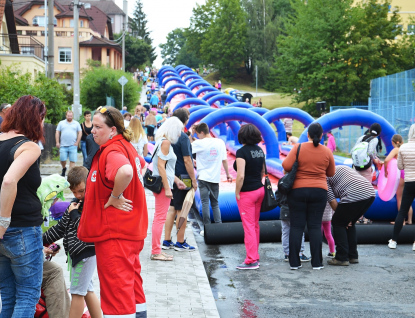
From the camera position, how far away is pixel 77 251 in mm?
4578

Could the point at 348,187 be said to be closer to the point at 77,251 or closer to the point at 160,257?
the point at 160,257

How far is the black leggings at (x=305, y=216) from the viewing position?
7.47 metres

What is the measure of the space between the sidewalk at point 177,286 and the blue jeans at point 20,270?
5.32 ft

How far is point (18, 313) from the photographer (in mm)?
4059

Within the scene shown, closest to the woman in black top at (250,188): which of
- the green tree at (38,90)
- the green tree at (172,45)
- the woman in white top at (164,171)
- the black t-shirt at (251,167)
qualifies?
the black t-shirt at (251,167)

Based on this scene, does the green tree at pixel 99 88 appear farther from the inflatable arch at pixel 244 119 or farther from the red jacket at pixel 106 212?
the red jacket at pixel 106 212

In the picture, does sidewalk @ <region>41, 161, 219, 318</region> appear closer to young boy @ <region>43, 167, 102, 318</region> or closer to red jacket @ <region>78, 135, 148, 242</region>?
young boy @ <region>43, 167, 102, 318</region>

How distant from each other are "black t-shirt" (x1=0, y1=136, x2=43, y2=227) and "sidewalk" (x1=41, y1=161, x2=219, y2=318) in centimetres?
191

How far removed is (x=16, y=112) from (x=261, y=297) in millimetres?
3604

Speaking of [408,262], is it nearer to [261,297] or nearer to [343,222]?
[343,222]

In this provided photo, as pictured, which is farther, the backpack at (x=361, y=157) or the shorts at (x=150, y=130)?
the shorts at (x=150, y=130)

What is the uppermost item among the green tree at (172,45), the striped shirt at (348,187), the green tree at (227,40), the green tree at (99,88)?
the green tree at (172,45)

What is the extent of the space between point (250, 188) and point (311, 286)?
144cm

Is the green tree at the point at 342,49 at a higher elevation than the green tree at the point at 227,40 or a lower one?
lower
